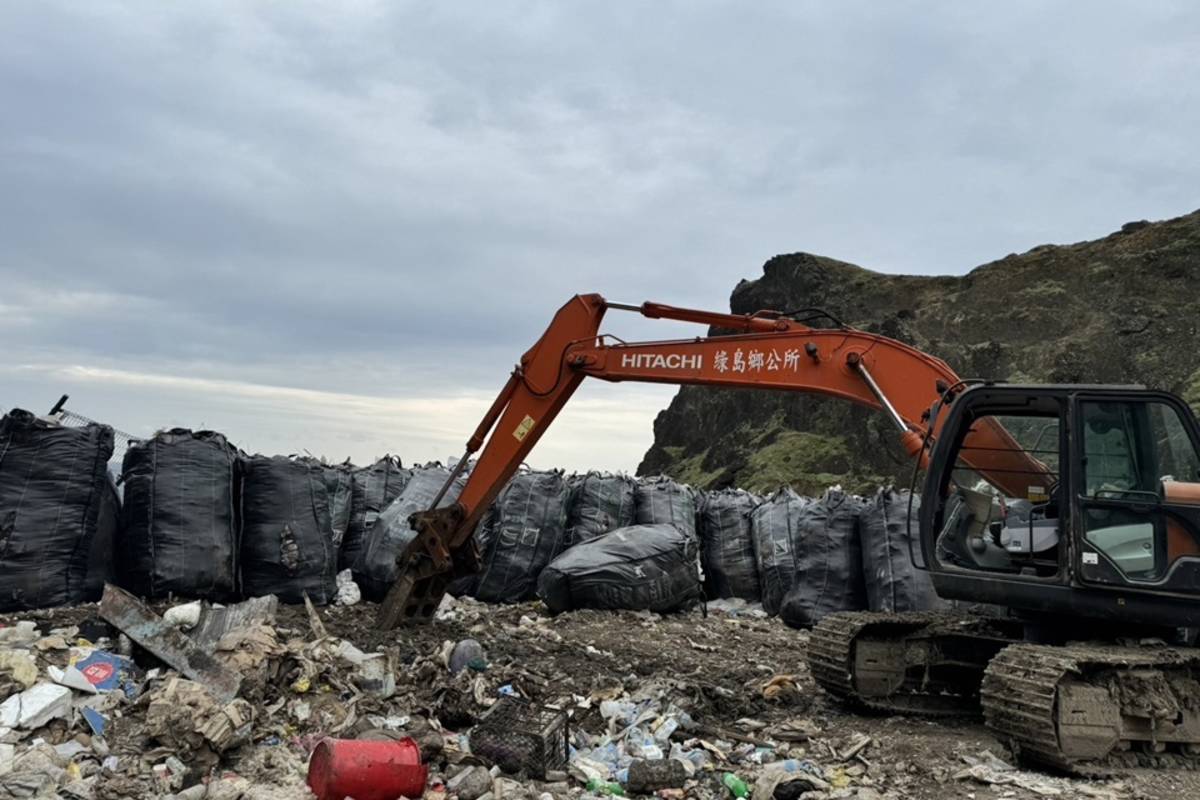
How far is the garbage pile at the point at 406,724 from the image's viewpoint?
13.9ft

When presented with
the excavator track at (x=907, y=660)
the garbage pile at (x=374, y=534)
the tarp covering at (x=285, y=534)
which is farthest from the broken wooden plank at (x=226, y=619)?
the excavator track at (x=907, y=660)

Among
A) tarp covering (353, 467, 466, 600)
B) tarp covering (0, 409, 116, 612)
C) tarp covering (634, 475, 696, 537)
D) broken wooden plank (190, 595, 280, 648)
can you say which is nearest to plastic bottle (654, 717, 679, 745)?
broken wooden plank (190, 595, 280, 648)

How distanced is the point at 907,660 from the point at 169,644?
408 centimetres

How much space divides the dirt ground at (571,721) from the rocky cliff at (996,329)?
81.7 feet

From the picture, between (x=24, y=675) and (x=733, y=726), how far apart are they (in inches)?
138

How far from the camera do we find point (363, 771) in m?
3.98

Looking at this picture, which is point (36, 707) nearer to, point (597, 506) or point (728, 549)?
point (597, 506)

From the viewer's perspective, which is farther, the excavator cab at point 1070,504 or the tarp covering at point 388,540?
the tarp covering at point 388,540

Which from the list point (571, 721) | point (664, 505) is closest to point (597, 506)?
point (664, 505)

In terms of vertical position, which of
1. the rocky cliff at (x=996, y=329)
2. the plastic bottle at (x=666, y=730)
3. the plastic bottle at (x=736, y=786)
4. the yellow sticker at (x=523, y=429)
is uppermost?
the rocky cliff at (x=996, y=329)

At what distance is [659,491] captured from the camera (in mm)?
10289

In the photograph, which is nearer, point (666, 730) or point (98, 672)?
point (666, 730)

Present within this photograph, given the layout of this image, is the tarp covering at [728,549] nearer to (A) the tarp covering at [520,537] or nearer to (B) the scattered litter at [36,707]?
(A) the tarp covering at [520,537]

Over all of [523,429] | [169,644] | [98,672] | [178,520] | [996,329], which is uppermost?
[996,329]
